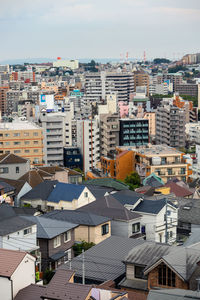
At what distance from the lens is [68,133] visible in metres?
37.2

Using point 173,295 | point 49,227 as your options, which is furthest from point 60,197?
point 173,295

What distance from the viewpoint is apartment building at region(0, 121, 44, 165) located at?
2941 centimetres

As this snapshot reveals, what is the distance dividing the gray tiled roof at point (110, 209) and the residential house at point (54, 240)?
2.17 m

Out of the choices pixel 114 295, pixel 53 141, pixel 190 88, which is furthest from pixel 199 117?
pixel 114 295

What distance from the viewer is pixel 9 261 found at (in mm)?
9664

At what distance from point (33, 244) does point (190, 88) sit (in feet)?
239

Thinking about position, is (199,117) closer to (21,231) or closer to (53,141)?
(53,141)

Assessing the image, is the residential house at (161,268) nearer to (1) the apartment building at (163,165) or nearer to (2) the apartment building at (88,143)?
(1) the apartment building at (163,165)

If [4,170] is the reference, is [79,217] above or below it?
above

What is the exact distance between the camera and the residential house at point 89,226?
14758 millimetres

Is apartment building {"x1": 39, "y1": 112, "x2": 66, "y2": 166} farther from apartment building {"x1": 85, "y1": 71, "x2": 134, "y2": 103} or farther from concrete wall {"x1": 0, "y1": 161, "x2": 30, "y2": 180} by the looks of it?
apartment building {"x1": 85, "y1": 71, "x2": 134, "y2": 103}

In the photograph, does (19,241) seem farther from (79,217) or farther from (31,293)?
(31,293)

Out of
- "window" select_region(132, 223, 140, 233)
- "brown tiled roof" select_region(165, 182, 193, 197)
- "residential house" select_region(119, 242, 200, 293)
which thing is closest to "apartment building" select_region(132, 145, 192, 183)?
"brown tiled roof" select_region(165, 182, 193, 197)

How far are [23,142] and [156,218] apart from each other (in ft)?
47.8
